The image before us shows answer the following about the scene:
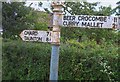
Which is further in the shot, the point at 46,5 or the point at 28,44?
the point at 46,5

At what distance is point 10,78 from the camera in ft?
18.7

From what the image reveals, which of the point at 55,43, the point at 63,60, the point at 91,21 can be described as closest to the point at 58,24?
the point at 55,43

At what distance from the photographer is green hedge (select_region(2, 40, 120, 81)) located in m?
5.21

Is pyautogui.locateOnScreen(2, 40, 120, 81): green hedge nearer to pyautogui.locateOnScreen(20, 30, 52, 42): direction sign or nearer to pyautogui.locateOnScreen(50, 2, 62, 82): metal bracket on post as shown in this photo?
A: pyautogui.locateOnScreen(20, 30, 52, 42): direction sign

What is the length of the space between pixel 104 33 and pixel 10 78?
2787 mm

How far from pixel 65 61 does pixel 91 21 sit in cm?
172

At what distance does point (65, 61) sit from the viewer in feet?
17.8

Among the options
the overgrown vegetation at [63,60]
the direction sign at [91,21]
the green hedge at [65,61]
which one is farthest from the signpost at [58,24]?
the green hedge at [65,61]

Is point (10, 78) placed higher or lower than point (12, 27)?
lower

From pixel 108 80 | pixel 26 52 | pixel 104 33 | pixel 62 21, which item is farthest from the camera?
pixel 104 33

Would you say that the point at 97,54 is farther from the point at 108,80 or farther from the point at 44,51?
the point at 44,51

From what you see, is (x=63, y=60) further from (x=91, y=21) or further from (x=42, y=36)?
(x=91, y=21)

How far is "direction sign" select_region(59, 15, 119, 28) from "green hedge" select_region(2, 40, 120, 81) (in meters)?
1.49

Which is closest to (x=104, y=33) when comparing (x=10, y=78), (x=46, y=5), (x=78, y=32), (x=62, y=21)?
(x=78, y=32)
